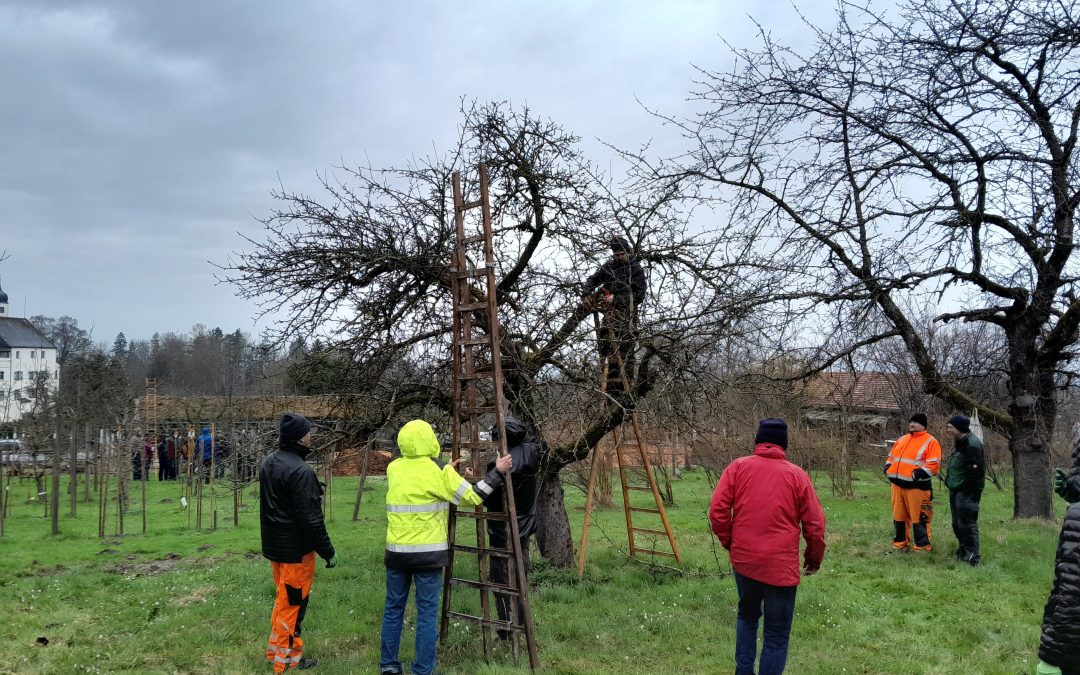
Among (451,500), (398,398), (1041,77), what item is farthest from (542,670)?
(1041,77)

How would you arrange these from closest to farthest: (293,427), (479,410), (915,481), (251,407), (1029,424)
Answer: (293,427), (479,410), (915,481), (1029,424), (251,407)

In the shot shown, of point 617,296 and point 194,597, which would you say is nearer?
point 617,296

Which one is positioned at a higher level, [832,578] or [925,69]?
[925,69]

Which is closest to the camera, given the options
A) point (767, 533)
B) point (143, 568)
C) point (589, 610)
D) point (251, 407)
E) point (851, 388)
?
point (767, 533)

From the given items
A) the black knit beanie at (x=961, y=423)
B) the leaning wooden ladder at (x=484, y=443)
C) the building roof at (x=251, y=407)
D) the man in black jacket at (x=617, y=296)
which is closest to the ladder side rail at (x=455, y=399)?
the leaning wooden ladder at (x=484, y=443)

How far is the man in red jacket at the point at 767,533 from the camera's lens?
4496 millimetres

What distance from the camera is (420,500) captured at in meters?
5.26

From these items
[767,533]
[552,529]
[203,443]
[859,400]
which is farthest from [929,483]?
[203,443]

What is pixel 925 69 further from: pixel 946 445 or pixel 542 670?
pixel 946 445

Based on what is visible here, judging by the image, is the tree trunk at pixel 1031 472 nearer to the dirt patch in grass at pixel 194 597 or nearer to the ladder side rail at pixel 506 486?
the ladder side rail at pixel 506 486

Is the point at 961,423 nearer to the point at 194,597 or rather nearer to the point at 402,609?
the point at 402,609

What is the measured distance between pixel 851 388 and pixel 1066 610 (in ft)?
28.4

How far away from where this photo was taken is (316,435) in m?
7.70

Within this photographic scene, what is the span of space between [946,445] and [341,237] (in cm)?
1784
